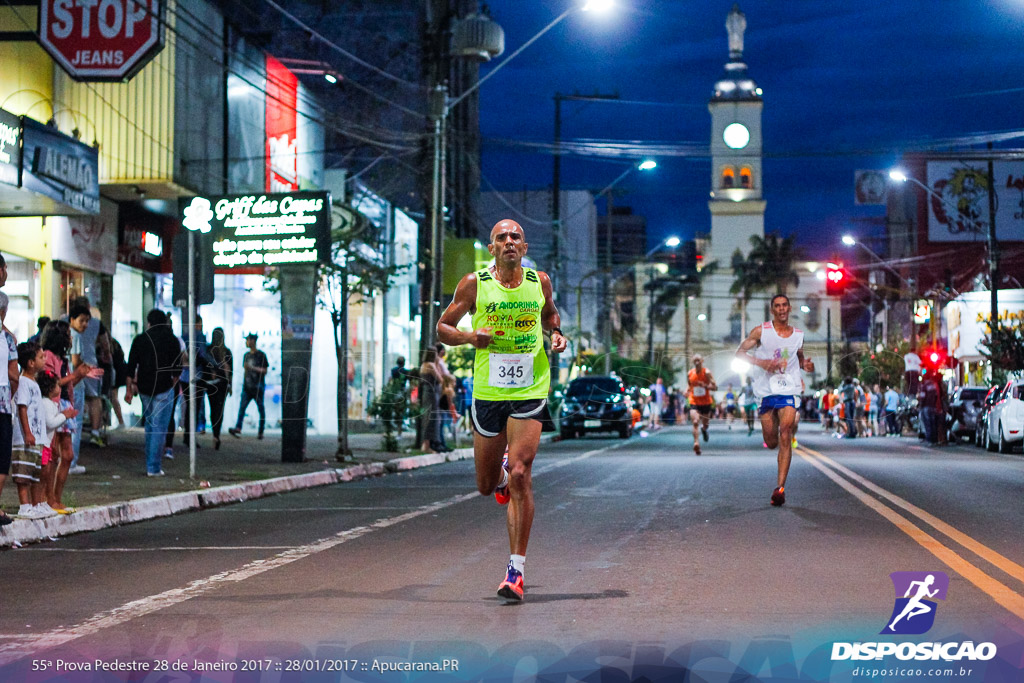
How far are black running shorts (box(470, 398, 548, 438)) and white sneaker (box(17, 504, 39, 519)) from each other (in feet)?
15.8

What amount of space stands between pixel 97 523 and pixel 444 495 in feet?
13.7

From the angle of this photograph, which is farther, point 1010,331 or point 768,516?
point 1010,331

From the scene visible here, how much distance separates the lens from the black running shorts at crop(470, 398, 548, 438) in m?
7.70

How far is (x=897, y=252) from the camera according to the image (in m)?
89.9

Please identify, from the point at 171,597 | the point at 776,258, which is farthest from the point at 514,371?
the point at 776,258

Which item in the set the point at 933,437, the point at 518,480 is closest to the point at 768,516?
the point at 518,480

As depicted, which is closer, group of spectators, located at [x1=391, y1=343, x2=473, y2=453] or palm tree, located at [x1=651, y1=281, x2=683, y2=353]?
group of spectators, located at [x1=391, y1=343, x2=473, y2=453]

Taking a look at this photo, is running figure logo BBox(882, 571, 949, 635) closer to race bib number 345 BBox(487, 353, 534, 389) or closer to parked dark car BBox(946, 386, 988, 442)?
race bib number 345 BBox(487, 353, 534, 389)

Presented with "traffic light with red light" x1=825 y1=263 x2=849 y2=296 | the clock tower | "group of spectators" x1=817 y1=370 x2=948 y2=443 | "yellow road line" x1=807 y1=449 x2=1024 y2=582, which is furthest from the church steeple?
"yellow road line" x1=807 y1=449 x2=1024 y2=582

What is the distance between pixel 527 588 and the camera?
25.2 ft

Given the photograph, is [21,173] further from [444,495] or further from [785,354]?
[785,354]

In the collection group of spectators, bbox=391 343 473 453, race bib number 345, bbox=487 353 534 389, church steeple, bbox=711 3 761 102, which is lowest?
group of spectators, bbox=391 343 473 453

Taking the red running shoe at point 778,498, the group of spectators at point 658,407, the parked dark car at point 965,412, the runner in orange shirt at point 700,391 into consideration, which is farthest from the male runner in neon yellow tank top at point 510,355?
the parked dark car at point 965,412

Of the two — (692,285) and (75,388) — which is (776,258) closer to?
(692,285)
